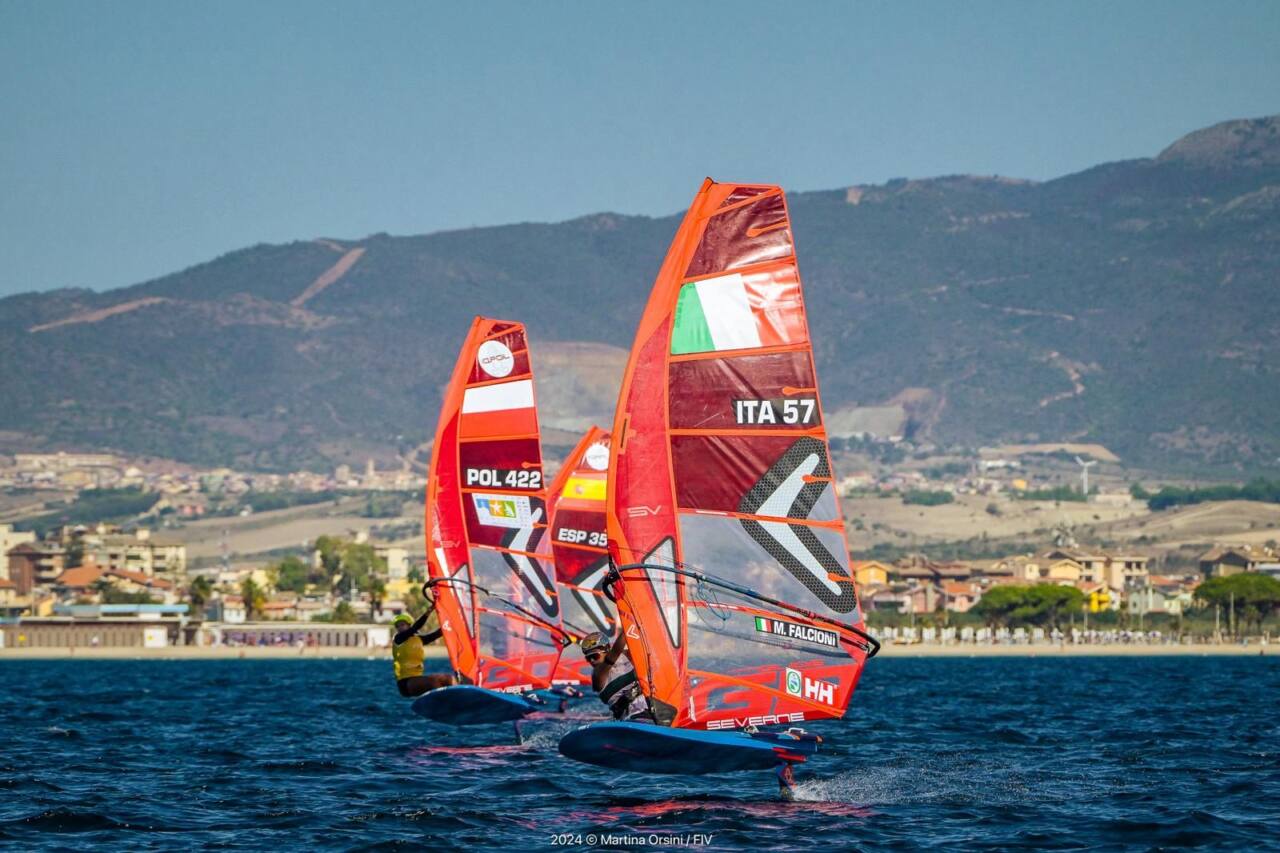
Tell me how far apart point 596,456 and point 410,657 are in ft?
48.0

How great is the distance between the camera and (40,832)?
103 feet

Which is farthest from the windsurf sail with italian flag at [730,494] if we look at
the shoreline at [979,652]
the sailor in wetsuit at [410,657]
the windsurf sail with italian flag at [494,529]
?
the shoreline at [979,652]

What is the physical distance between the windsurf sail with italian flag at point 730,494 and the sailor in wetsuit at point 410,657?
11830 mm

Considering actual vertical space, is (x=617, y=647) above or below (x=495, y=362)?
below

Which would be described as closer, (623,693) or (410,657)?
(623,693)

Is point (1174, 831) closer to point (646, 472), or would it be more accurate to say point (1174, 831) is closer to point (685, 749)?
point (685, 749)

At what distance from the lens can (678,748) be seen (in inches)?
1227

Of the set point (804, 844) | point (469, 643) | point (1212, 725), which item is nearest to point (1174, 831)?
point (804, 844)

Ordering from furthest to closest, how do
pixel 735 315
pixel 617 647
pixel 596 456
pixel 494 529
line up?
pixel 596 456 → pixel 494 529 → pixel 617 647 → pixel 735 315

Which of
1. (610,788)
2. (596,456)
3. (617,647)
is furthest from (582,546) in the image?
(617,647)

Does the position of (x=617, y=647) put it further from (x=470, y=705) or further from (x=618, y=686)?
(x=470, y=705)

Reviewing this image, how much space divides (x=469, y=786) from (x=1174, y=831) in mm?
12723

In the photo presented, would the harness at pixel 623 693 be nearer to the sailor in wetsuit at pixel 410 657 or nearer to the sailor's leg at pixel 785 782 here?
the sailor's leg at pixel 785 782

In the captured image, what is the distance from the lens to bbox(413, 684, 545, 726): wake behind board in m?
44.7
